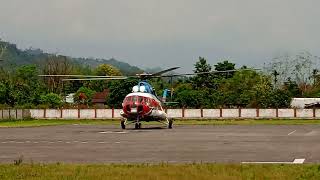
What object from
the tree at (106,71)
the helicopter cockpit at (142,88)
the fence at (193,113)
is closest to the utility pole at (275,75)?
the fence at (193,113)

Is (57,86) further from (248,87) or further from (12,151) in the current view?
(12,151)

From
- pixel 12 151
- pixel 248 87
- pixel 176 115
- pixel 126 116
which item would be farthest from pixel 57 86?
pixel 12 151

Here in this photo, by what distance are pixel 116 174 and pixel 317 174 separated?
420 centimetres

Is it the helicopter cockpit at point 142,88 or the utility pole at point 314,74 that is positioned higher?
the utility pole at point 314,74

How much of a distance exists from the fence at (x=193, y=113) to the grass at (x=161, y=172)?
68.5m

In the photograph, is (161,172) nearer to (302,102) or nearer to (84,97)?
(302,102)

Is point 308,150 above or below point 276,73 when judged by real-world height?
below

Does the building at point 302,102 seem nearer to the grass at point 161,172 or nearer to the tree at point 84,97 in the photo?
the tree at point 84,97

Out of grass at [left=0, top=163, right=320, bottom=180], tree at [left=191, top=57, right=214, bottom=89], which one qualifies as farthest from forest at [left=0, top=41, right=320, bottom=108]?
grass at [left=0, top=163, right=320, bottom=180]

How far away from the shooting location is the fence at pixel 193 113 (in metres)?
84.5

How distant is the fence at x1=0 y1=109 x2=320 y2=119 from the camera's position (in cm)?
8450

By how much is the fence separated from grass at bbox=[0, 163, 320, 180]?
68.5 m

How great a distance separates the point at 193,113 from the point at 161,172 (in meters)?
73.1

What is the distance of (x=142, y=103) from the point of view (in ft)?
137
